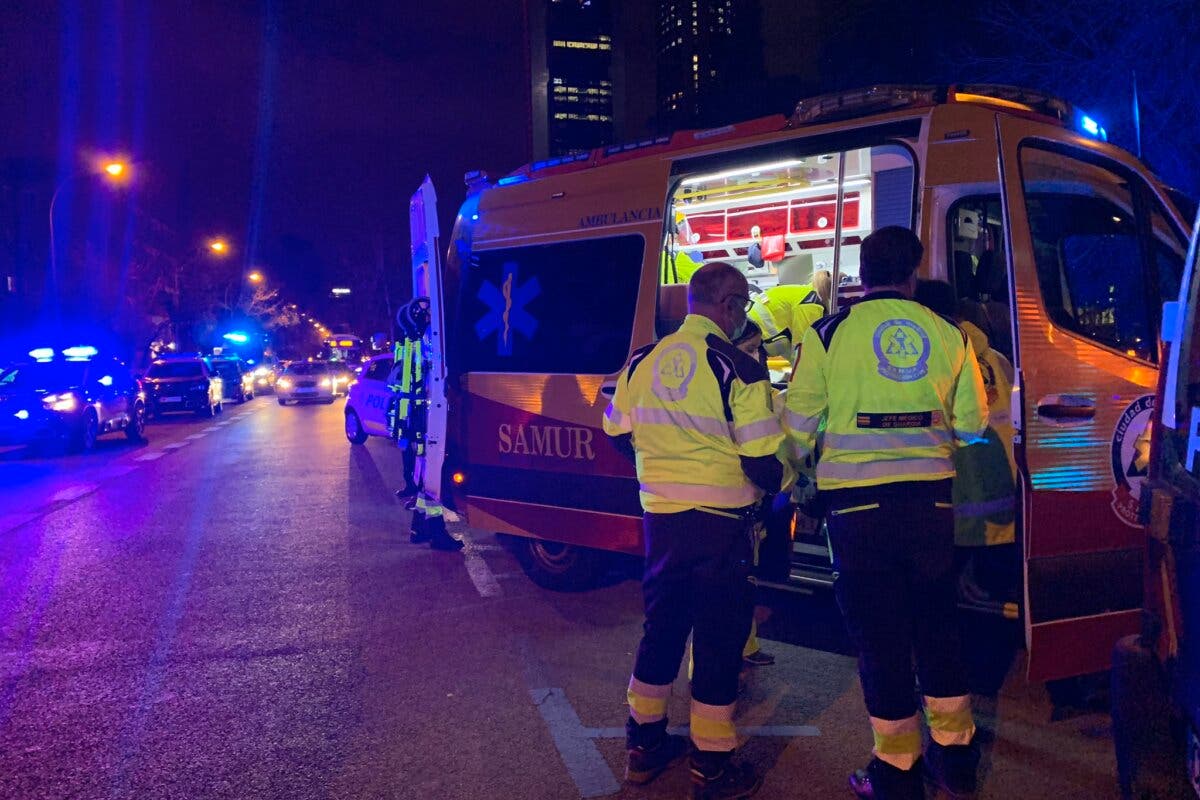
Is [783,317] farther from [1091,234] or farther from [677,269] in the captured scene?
[1091,234]

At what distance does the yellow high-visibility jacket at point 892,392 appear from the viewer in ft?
9.74

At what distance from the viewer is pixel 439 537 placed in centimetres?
Result: 723

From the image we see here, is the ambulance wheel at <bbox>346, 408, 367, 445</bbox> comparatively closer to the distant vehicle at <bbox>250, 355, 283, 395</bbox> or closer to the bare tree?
the bare tree

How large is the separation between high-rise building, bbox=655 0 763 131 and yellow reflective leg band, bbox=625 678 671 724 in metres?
89.0

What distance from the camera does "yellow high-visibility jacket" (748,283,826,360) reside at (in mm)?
5426

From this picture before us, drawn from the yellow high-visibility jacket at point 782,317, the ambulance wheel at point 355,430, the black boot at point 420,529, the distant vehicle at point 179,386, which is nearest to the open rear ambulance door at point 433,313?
the black boot at point 420,529

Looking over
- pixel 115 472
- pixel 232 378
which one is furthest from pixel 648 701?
pixel 232 378

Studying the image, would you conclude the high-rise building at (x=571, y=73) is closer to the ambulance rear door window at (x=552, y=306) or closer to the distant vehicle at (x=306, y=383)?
the distant vehicle at (x=306, y=383)

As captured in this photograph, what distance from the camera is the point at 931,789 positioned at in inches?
126

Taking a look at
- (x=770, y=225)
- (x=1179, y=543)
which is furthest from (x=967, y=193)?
(x=770, y=225)

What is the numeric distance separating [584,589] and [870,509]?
124 inches

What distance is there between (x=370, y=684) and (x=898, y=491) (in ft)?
8.86

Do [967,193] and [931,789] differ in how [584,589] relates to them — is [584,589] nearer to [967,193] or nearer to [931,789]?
[931,789]

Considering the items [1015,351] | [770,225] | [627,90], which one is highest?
[627,90]
